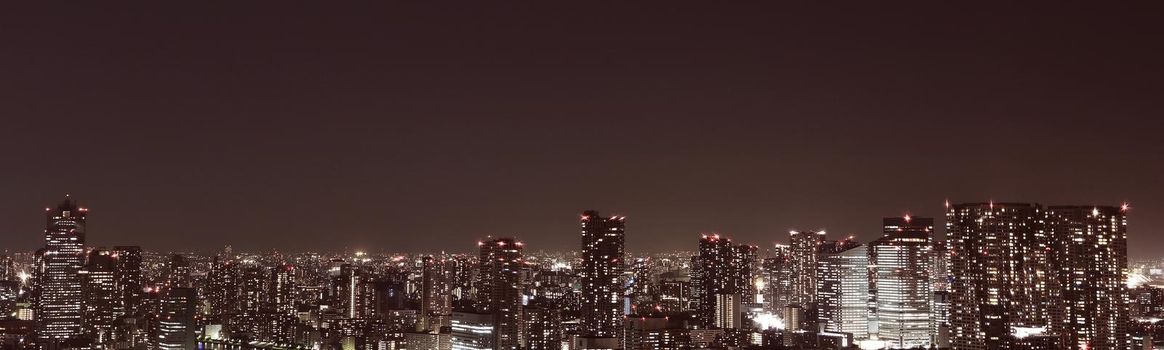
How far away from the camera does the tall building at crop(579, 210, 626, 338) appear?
29.2 meters

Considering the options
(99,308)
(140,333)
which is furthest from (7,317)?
(140,333)

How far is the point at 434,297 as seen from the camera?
33.4 m

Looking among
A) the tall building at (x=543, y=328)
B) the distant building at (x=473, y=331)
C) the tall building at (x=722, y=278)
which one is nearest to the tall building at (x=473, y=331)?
the distant building at (x=473, y=331)

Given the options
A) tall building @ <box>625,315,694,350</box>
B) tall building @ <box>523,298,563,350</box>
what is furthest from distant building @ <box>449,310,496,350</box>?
tall building @ <box>625,315,694,350</box>

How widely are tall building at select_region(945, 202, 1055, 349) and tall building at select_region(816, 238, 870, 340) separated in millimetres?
5581

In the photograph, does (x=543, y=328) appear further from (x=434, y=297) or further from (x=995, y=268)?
(x=995, y=268)

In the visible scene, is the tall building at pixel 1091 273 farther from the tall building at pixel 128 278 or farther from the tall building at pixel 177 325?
the tall building at pixel 128 278

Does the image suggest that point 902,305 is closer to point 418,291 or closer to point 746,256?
point 746,256

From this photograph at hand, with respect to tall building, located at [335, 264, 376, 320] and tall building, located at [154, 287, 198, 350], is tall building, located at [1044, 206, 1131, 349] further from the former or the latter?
tall building, located at [154, 287, 198, 350]

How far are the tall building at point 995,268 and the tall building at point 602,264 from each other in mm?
8758

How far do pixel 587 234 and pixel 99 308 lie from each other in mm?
13790

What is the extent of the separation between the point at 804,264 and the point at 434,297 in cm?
1066

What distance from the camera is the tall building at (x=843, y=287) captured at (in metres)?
29.2

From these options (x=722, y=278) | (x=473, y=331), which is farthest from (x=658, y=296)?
(x=473, y=331)
